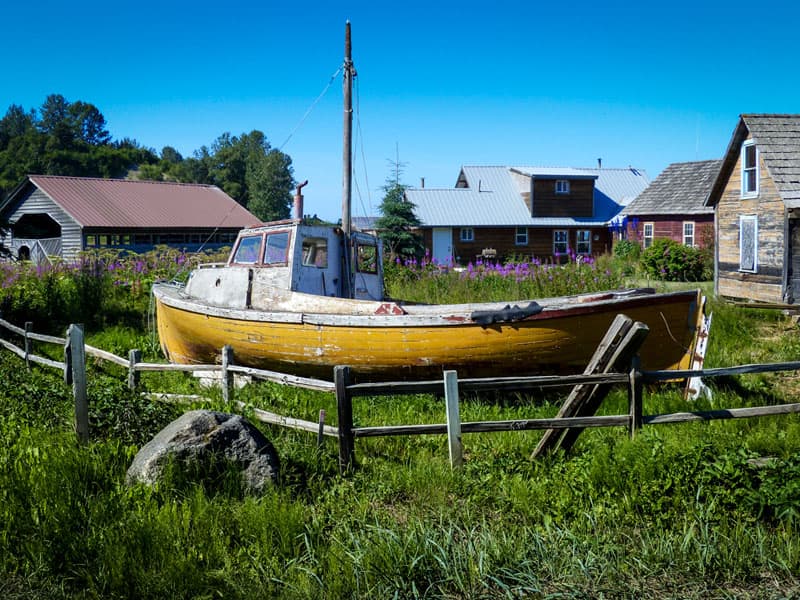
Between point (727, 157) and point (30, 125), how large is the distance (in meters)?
103

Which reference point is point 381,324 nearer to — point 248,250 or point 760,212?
point 248,250

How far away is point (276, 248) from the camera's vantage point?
11.1 m

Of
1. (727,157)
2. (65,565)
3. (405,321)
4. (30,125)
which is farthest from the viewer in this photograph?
(30,125)

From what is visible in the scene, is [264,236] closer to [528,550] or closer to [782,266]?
[528,550]

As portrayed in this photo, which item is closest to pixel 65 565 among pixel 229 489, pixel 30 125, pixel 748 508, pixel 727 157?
pixel 229 489

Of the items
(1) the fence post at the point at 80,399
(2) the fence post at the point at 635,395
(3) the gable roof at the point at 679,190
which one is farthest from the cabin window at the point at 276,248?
(3) the gable roof at the point at 679,190

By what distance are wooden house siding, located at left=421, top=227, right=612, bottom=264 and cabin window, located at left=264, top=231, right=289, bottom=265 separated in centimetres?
2444

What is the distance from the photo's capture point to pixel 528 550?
4723mm

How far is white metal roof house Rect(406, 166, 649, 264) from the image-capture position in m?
36.1

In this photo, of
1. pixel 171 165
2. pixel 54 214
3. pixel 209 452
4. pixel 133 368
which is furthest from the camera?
pixel 171 165

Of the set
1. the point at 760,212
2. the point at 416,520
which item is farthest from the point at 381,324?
the point at 760,212

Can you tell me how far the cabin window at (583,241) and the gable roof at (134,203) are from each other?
671 inches

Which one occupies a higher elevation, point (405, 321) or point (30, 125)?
point (30, 125)

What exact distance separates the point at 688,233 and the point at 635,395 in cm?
2630
